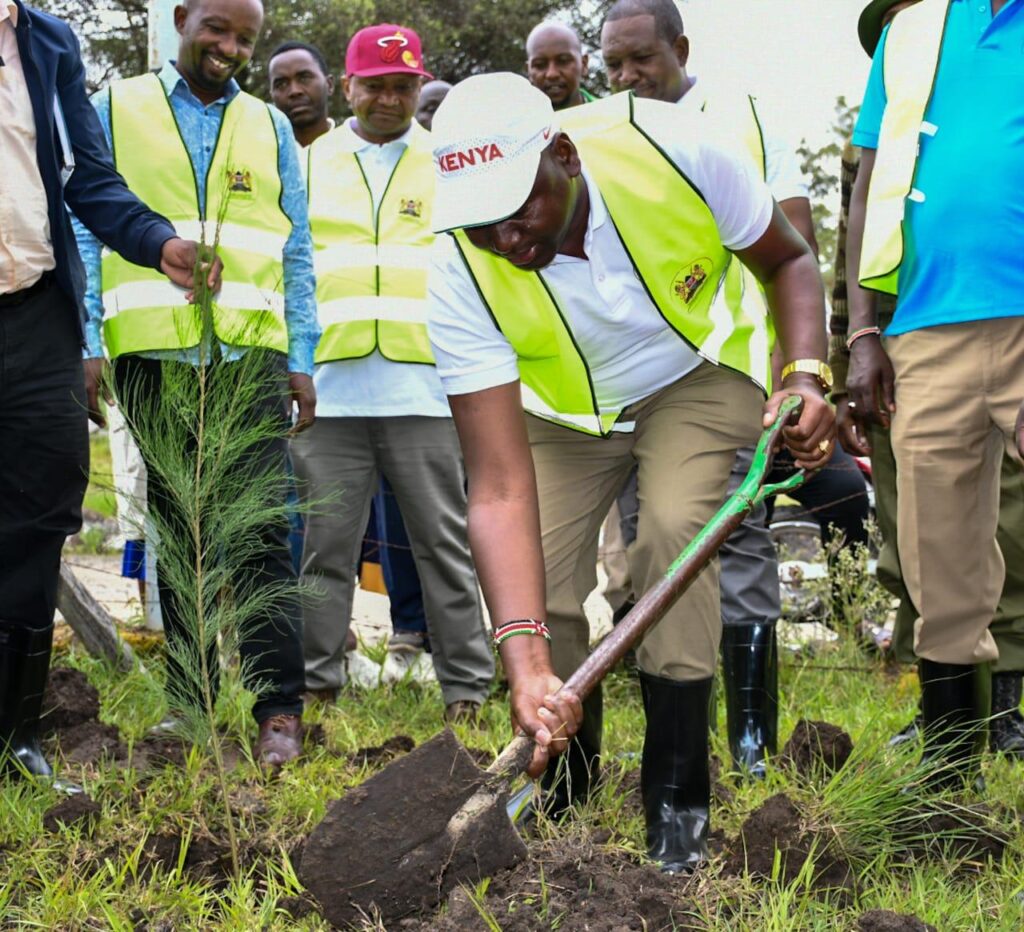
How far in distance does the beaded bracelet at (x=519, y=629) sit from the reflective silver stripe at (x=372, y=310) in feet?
6.81

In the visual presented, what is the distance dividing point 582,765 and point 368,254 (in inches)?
84.4

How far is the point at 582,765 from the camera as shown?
11.2ft

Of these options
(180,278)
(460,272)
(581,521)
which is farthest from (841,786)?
(180,278)

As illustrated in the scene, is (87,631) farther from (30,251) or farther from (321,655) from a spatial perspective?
(30,251)

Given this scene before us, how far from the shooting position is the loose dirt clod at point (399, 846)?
254 centimetres

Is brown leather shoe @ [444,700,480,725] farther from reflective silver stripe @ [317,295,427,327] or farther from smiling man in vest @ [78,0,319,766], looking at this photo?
reflective silver stripe @ [317,295,427,327]

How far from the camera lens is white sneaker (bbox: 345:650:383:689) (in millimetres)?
4930

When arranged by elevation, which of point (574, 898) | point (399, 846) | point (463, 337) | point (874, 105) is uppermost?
point (874, 105)

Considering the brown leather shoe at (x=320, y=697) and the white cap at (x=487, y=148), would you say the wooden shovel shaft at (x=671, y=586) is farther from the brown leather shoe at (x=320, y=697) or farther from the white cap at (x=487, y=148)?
the brown leather shoe at (x=320, y=697)

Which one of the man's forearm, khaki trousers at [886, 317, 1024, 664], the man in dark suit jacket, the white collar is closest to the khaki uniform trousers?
khaki trousers at [886, 317, 1024, 664]

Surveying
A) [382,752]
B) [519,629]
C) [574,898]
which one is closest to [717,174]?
[519,629]

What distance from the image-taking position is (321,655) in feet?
15.2

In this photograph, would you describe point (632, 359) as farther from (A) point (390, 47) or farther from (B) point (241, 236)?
(A) point (390, 47)

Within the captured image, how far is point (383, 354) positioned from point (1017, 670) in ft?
7.50
